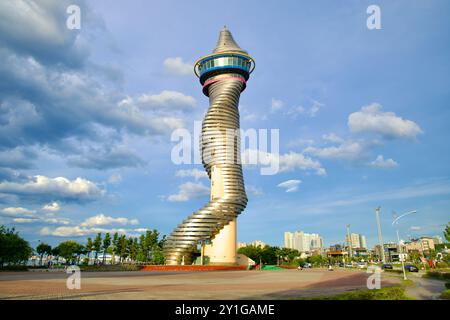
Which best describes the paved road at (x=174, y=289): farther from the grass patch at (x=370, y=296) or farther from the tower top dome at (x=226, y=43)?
the tower top dome at (x=226, y=43)

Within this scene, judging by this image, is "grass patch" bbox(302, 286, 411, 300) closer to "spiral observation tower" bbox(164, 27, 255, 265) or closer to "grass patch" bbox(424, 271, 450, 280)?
"grass patch" bbox(424, 271, 450, 280)

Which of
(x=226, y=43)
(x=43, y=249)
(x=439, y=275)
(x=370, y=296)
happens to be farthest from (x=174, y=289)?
(x=43, y=249)

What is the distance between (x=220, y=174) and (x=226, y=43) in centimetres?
3853

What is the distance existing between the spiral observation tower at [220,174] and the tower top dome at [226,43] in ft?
3.41

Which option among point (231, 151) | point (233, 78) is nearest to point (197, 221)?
point (231, 151)

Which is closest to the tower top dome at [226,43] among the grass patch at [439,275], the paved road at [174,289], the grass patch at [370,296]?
the grass patch at [439,275]

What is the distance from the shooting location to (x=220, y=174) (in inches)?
2876

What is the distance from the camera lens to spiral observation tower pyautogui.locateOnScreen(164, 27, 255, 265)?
220 feet

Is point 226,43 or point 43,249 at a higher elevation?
point 226,43

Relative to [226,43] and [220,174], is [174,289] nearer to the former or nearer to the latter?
[220,174]
